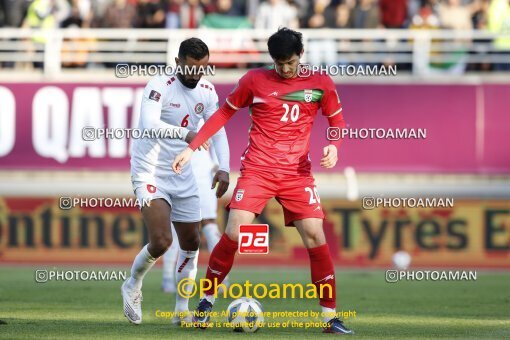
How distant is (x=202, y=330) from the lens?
10961mm

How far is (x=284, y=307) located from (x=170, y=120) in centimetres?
333

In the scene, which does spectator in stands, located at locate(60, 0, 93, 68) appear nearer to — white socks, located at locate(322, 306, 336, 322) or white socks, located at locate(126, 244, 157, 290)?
→ white socks, located at locate(126, 244, 157, 290)

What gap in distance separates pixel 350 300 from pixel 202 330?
4.39 meters

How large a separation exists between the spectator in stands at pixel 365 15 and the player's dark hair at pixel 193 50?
11485 millimetres

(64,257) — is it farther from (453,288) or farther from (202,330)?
(202,330)

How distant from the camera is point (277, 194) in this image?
10.8m

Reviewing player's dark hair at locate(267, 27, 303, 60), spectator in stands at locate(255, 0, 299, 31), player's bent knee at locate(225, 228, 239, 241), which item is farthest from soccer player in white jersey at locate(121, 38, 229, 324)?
spectator in stands at locate(255, 0, 299, 31)

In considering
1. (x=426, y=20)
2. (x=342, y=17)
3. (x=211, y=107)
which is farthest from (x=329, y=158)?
(x=426, y=20)

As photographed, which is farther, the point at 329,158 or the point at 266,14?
the point at 266,14

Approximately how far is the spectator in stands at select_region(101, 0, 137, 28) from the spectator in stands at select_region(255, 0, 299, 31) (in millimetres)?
2356

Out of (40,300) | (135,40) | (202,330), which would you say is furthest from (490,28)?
(202,330)

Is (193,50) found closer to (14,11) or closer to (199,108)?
(199,108)

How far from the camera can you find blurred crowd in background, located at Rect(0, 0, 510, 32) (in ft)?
72.1

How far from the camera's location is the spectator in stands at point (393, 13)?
2220 cm
